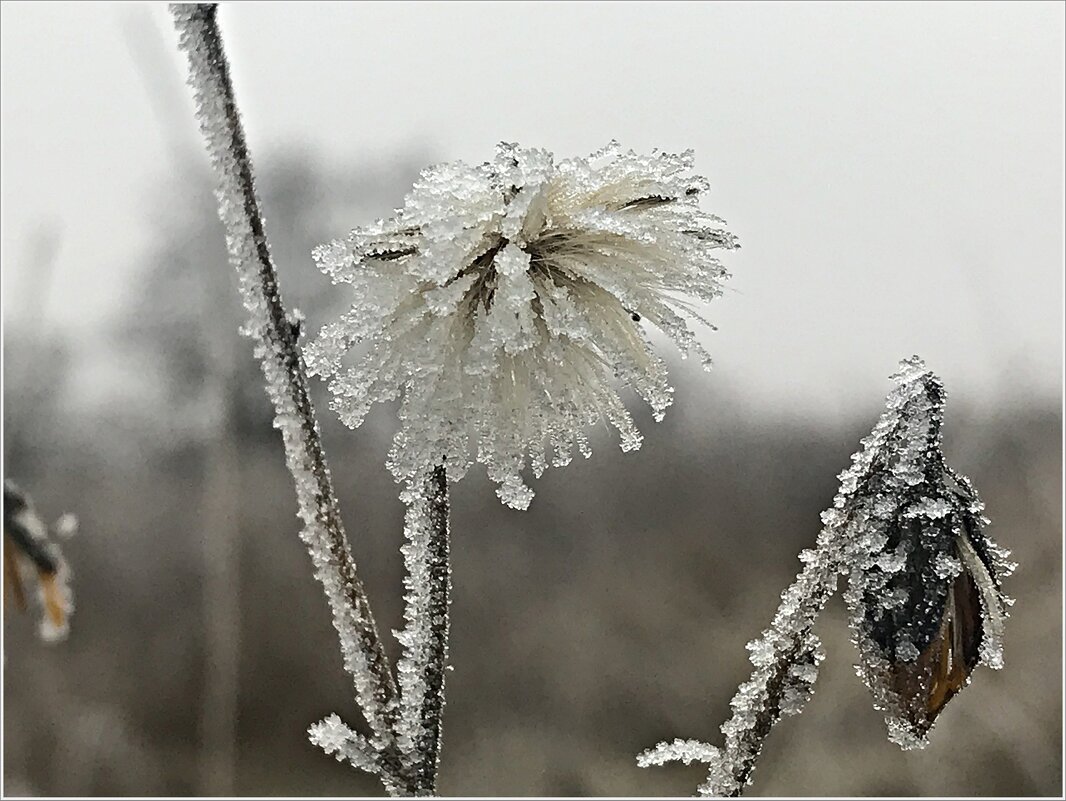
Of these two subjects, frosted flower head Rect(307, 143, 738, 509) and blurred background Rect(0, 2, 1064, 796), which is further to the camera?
blurred background Rect(0, 2, 1064, 796)

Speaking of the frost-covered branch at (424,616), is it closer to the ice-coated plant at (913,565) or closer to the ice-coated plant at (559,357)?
the ice-coated plant at (559,357)

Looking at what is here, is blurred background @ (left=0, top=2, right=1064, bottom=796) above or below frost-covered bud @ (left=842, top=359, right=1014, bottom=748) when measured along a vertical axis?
above

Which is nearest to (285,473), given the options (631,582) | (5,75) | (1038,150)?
(631,582)

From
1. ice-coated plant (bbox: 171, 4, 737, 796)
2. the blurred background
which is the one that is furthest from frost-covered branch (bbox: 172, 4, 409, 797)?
the blurred background

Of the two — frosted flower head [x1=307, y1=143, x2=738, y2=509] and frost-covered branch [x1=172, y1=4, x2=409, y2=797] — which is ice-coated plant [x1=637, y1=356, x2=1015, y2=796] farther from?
frost-covered branch [x1=172, y1=4, x2=409, y2=797]

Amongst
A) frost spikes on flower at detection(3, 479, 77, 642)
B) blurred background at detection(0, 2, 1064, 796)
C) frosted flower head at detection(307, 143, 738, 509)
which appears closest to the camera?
frosted flower head at detection(307, 143, 738, 509)

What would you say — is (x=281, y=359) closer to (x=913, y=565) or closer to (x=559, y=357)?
(x=559, y=357)

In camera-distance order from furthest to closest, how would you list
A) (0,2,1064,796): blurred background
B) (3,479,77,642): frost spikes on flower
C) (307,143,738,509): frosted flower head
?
1. (0,2,1064,796): blurred background
2. (3,479,77,642): frost spikes on flower
3. (307,143,738,509): frosted flower head

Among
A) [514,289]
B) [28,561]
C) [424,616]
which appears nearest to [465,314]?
[514,289]
